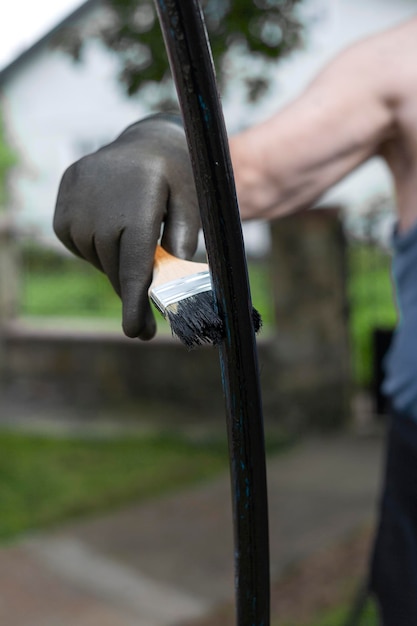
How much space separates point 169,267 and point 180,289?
0.11 meters

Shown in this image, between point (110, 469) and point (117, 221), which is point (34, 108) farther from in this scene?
point (117, 221)

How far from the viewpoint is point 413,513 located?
1428 millimetres

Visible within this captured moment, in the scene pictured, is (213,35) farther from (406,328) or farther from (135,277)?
(135,277)

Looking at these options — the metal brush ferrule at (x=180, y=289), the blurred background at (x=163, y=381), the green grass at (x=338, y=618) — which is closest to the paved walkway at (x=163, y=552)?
the blurred background at (x=163, y=381)

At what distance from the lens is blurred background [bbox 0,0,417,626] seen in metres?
3.55

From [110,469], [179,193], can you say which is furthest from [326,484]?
[179,193]

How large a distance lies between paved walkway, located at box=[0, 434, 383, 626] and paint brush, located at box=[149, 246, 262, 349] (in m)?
2.62

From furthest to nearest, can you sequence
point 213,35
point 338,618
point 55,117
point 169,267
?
point 55,117 → point 213,35 → point 338,618 → point 169,267

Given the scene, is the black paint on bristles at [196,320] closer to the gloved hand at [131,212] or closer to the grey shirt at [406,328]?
the gloved hand at [131,212]

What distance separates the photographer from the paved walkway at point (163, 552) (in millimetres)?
3254

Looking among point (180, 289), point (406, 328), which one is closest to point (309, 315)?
point (406, 328)

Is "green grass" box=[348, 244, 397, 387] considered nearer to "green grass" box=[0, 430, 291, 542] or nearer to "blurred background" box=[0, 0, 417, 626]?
"blurred background" box=[0, 0, 417, 626]

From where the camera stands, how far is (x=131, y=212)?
89cm

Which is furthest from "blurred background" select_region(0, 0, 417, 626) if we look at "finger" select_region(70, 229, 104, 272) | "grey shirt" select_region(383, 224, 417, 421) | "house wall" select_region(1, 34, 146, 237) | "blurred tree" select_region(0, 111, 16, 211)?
"blurred tree" select_region(0, 111, 16, 211)
